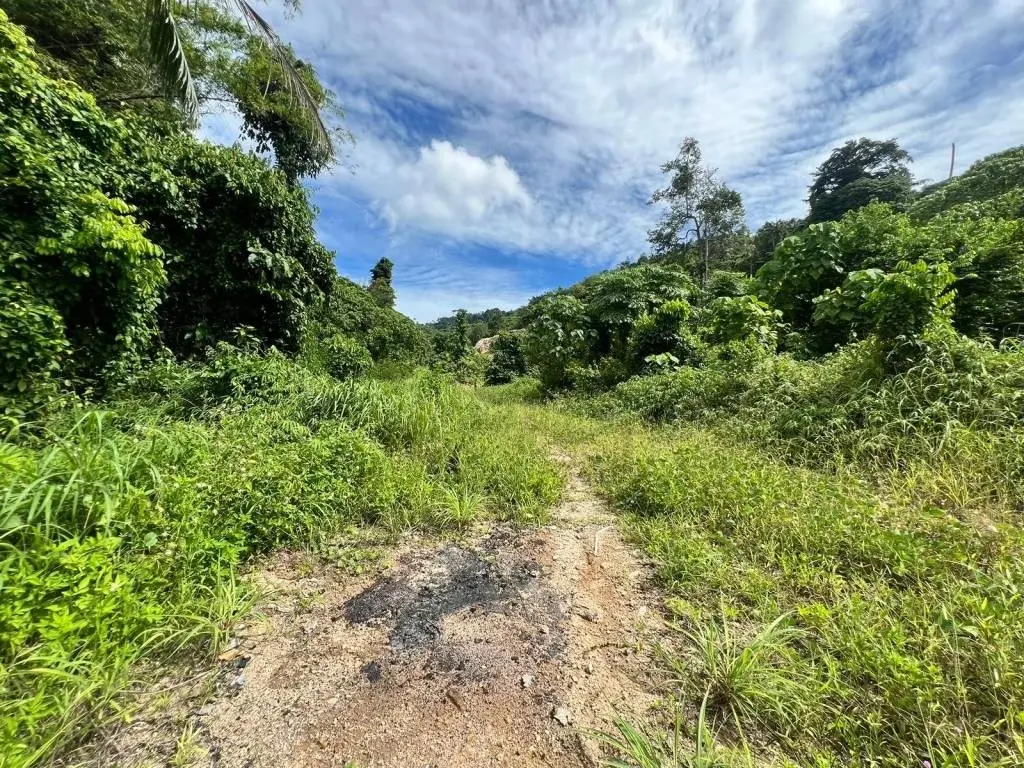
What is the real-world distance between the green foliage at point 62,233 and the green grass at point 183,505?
62 centimetres

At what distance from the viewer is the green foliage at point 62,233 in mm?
2982

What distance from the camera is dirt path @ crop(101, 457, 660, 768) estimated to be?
1.37 m

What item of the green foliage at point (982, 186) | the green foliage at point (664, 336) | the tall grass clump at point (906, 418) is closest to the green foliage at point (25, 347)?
the tall grass clump at point (906, 418)

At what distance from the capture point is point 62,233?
3.16 meters

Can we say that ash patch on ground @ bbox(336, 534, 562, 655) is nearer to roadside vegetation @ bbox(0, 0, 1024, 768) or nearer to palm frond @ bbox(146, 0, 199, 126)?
roadside vegetation @ bbox(0, 0, 1024, 768)

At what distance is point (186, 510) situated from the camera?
201cm

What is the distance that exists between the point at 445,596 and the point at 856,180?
48.1 meters

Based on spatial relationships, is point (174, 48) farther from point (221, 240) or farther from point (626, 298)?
point (626, 298)

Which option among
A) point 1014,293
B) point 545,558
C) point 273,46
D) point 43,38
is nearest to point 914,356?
point 1014,293

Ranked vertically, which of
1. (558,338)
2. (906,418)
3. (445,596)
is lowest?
(445,596)

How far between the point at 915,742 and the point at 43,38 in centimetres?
1263

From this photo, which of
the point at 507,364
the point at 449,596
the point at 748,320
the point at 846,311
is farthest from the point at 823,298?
the point at 507,364

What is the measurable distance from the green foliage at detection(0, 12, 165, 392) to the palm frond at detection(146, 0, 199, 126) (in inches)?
61.7

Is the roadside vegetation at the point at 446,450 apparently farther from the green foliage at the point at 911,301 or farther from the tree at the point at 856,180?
the tree at the point at 856,180
